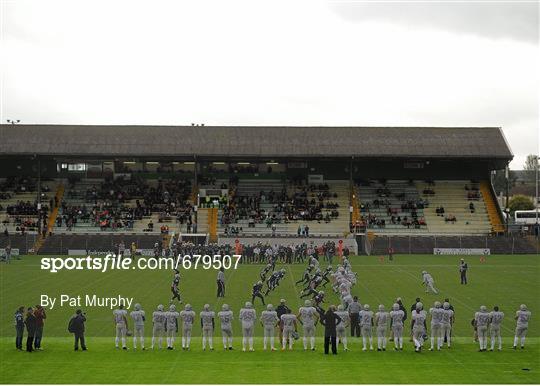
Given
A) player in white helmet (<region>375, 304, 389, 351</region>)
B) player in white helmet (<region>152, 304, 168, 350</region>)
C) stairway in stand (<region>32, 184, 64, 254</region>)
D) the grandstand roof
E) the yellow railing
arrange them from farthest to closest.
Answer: the grandstand roof → the yellow railing → stairway in stand (<region>32, 184, 64, 254</region>) → player in white helmet (<region>375, 304, 389, 351</region>) → player in white helmet (<region>152, 304, 168, 350</region>)

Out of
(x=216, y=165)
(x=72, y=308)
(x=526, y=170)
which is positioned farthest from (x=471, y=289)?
(x=526, y=170)

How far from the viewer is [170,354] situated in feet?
65.7

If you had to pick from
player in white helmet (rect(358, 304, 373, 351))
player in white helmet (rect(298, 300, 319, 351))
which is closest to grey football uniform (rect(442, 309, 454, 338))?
player in white helmet (rect(358, 304, 373, 351))

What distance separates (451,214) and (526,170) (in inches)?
4076

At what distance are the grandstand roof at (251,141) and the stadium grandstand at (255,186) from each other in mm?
102

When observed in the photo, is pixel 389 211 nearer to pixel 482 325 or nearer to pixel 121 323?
pixel 482 325

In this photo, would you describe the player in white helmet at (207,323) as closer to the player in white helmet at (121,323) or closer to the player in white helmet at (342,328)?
the player in white helmet at (121,323)

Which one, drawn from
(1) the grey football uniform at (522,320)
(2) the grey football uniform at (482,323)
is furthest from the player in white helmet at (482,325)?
(1) the grey football uniform at (522,320)

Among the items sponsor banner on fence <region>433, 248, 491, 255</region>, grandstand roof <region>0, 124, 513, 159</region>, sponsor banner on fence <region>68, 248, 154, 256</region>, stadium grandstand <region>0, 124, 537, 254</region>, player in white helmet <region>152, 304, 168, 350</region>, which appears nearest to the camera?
player in white helmet <region>152, 304, 168, 350</region>

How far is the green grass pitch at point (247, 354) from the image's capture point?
17.5 metres

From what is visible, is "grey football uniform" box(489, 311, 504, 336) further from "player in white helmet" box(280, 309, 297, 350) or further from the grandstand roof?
the grandstand roof

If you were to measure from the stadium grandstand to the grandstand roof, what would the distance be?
0.33 feet

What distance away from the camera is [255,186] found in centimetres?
6825

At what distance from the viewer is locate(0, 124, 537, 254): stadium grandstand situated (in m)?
58.8
